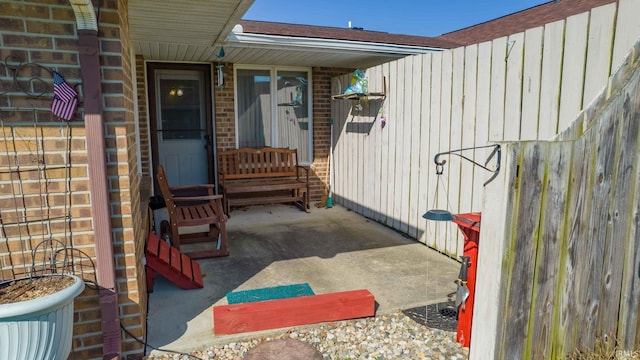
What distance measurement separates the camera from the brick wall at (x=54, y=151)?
2104 millimetres

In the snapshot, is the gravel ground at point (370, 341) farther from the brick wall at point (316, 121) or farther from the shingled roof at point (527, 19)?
the shingled roof at point (527, 19)

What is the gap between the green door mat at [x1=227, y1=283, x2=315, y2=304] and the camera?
3.35 meters

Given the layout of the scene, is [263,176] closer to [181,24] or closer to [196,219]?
[196,219]

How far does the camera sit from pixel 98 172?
223 cm

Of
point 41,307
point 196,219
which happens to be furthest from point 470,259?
point 196,219

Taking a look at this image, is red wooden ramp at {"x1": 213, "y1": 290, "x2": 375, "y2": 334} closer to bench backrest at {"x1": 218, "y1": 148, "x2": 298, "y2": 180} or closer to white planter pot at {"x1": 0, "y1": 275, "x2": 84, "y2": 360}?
white planter pot at {"x1": 0, "y1": 275, "x2": 84, "y2": 360}

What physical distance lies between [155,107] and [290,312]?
4.68 metres

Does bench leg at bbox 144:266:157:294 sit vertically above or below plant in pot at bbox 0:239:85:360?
below

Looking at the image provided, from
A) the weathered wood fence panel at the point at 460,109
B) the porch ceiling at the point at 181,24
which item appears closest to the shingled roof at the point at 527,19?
the weathered wood fence panel at the point at 460,109

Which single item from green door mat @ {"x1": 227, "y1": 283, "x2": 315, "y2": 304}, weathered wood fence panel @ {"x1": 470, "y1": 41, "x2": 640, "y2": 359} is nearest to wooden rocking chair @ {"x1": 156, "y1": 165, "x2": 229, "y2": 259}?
green door mat @ {"x1": 227, "y1": 283, "x2": 315, "y2": 304}

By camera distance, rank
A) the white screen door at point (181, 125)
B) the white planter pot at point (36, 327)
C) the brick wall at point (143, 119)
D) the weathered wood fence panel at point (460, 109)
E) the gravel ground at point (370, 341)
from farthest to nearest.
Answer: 1. the white screen door at point (181, 125)
2. the brick wall at point (143, 119)
3. the weathered wood fence panel at point (460, 109)
4. the gravel ground at point (370, 341)
5. the white planter pot at point (36, 327)

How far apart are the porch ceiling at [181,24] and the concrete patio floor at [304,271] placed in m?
2.43

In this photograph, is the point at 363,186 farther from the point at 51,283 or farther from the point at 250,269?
the point at 51,283

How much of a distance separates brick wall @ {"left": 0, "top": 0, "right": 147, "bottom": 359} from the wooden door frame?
4178 millimetres
